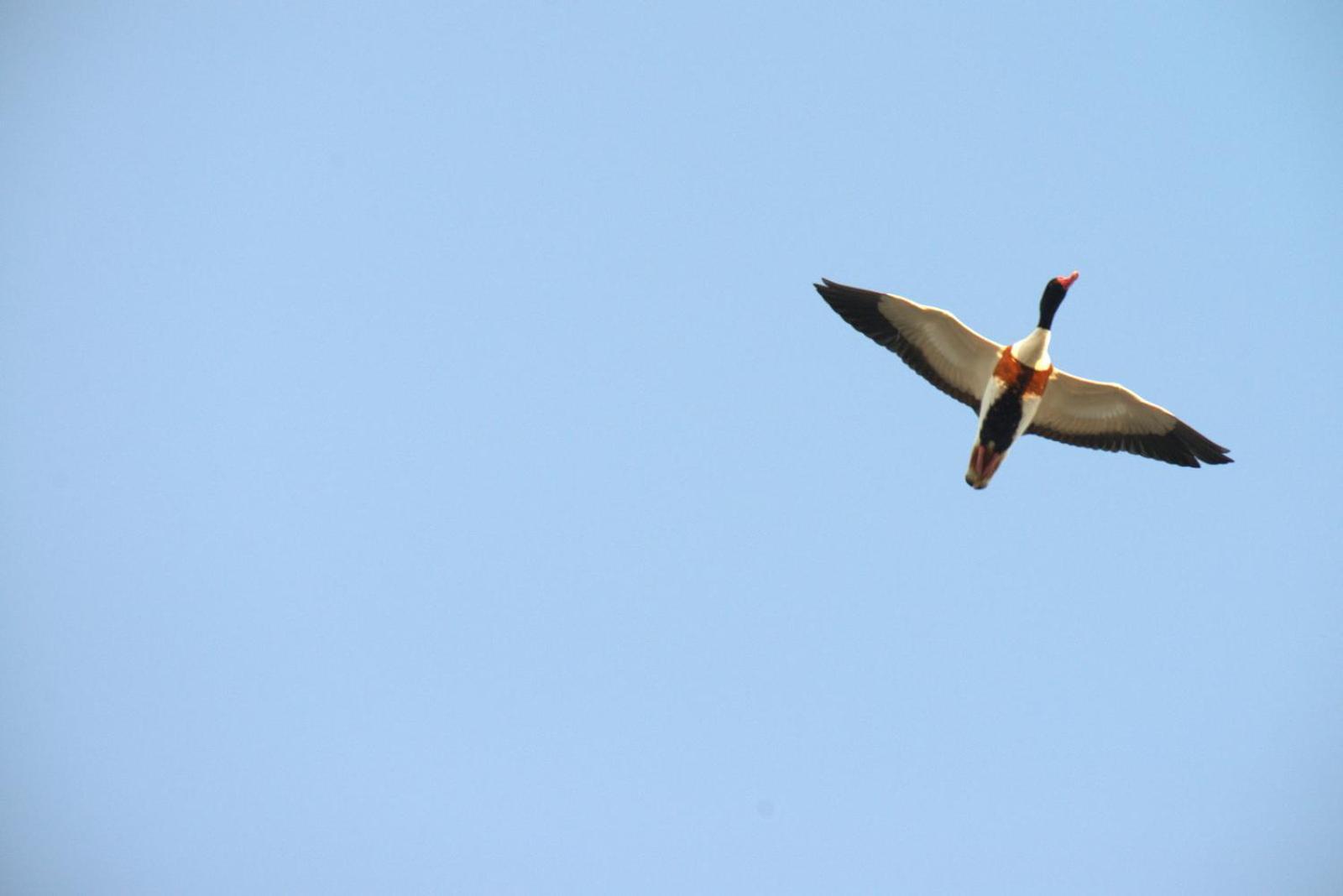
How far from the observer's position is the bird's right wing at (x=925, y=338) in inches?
481

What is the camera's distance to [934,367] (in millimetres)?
12750

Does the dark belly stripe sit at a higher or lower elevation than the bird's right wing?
lower

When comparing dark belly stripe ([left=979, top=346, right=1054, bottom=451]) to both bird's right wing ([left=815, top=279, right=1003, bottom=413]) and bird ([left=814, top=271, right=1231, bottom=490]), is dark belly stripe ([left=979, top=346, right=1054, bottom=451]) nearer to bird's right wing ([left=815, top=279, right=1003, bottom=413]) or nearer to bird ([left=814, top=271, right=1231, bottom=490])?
bird ([left=814, top=271, right=1231, bottom=490])

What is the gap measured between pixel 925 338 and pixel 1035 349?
132 cm

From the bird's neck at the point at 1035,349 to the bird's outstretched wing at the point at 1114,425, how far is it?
39cm

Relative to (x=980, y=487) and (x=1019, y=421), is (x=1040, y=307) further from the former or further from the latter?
(x=980, y=487)

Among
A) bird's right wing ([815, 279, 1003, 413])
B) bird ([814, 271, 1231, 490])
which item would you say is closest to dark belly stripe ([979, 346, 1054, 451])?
bird ([814, 271, 1231, 490])

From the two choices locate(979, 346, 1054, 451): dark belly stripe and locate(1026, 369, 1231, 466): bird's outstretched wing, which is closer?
locate(979, 346, 1054, 451): dark belly stripe

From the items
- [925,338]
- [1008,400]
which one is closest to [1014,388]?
[1008,400]

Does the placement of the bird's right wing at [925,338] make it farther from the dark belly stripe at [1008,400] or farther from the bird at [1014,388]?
the dark belly stripe at [1008,400]

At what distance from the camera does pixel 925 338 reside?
12.5 meters

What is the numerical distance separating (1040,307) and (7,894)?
56.4 meters

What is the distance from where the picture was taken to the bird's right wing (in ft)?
40.1

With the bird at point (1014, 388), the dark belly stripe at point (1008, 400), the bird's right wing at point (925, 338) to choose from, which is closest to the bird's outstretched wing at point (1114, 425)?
the bird at point (1014, 388)
